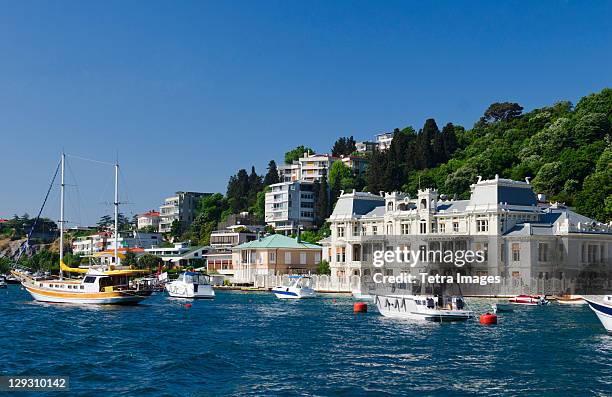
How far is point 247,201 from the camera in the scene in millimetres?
194125

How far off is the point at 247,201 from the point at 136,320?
133m

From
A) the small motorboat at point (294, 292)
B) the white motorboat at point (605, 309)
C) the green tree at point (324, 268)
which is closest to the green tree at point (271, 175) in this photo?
the green tree at point (324, 268)

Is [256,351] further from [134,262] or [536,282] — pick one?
[134,262]

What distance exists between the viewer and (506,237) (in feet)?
304

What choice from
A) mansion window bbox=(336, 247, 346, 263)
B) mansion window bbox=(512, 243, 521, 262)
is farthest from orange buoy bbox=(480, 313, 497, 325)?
mansion window bbox=(336, 247, 346, 263)

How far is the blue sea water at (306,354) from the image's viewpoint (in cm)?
3272

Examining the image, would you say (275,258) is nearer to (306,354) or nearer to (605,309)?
(605,309)

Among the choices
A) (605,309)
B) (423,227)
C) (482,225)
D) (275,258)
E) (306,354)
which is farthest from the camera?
(275,258)

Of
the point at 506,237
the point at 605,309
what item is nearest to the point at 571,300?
the point at 506,237

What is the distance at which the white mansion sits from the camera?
3561 inches

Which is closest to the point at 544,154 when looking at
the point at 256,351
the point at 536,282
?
the point at 536,282

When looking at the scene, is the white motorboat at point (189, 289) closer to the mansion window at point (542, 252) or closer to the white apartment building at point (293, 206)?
the mansion window at point (542, 252)

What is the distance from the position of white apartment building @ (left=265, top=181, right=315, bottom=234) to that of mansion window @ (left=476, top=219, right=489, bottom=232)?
260ft

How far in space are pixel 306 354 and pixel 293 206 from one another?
13222 centimetres
